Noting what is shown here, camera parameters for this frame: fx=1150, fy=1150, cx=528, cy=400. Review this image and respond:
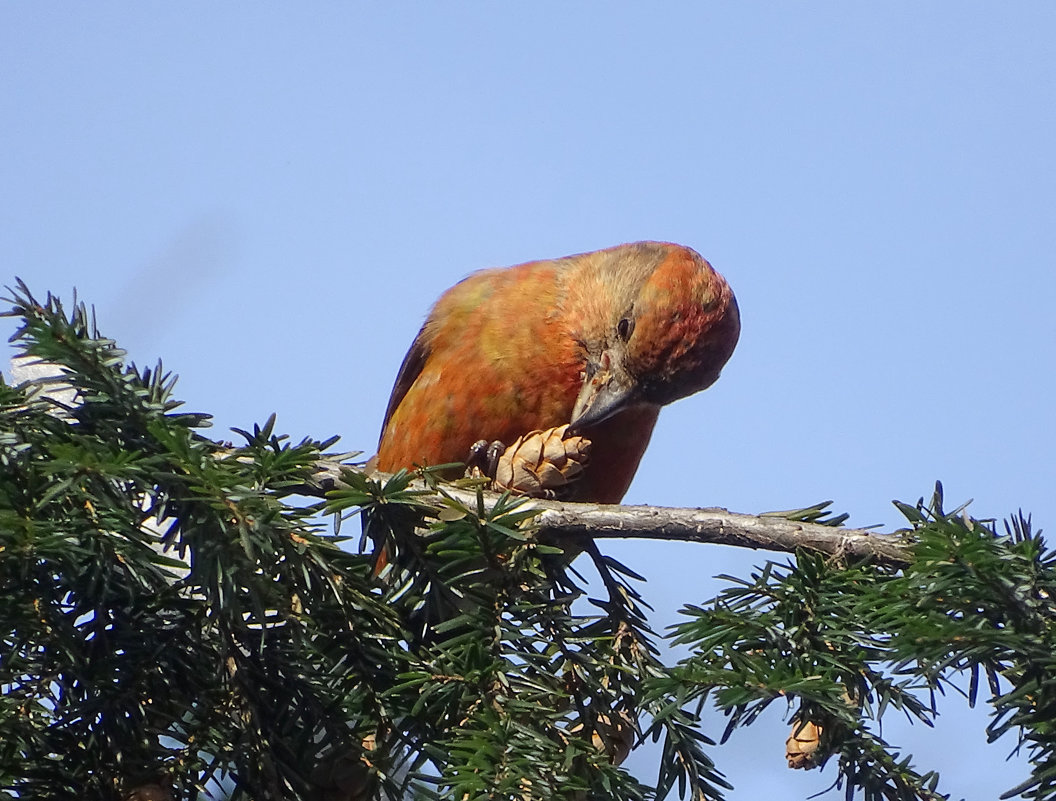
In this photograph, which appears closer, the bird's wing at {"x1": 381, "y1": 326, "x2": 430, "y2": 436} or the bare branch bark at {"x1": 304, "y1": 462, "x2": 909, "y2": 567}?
the bare branch bark at {"x1": 304, "y1": 462, "x2": 909, "y2": 567}

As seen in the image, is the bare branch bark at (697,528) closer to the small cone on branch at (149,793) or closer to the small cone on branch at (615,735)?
the small cone on branch at (615,735)

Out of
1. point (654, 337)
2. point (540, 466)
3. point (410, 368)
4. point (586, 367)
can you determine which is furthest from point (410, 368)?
point (540, 466)

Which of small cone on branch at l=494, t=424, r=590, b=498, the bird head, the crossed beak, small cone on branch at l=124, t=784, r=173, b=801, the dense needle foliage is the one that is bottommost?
small cone on branch at l=124, t=784, r=173, b=801

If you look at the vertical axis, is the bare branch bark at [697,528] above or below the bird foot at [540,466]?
below

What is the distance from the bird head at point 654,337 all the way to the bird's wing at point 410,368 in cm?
73

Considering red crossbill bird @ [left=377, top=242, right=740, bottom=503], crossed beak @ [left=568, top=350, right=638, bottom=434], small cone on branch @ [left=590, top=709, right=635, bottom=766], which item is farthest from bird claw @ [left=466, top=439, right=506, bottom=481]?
small cone on branch @ [left=590, top=709, right=635, bottom=766]

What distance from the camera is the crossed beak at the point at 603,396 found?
3.76 m

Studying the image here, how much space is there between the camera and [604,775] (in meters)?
1.67

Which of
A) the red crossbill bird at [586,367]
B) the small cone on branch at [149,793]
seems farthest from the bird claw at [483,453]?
the small cone on branch at [149,793]

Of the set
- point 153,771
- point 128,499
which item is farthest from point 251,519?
point 153,771

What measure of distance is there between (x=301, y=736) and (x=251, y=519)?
1.29 ft

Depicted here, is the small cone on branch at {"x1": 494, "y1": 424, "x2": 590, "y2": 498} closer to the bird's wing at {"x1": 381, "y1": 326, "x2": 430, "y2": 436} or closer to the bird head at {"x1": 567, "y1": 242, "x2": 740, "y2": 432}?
the bird head at {"x1": 567, "y1": 242, "x2": 740, "y2": 432}

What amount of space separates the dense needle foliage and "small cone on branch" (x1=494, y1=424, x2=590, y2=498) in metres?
0.86

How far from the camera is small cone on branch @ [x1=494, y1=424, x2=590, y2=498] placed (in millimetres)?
2799
